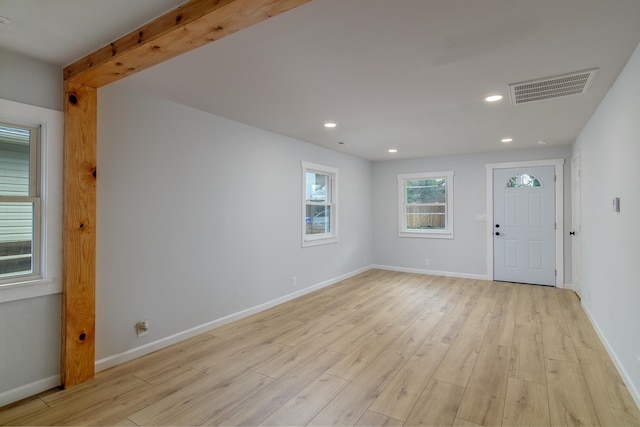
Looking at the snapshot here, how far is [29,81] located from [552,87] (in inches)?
168

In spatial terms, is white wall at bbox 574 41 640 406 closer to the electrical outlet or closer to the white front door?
the white front door

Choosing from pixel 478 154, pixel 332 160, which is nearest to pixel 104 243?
pixel 332 160

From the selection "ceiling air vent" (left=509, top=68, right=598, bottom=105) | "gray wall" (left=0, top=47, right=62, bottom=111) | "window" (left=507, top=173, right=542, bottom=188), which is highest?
"ceiling air vent" (left=509, top=68, right=598, bottom=105)

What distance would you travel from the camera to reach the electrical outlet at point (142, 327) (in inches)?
118

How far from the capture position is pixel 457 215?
21.2ft

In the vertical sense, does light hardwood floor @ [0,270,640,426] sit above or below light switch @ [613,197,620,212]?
below

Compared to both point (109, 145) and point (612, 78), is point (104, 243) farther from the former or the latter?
point (612, 78)

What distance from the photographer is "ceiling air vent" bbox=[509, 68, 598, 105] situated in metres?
2.66

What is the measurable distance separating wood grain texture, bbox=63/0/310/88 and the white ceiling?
77 millimetres

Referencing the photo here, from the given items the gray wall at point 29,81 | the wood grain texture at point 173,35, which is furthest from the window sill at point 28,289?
the wood grain texture at point 173,35

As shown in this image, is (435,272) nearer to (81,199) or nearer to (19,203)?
(81,199)

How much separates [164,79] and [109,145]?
0.76m

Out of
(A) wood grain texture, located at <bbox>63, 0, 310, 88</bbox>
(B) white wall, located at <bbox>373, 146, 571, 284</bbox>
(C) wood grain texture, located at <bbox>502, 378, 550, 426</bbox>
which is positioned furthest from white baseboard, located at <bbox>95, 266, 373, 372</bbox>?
(C) wood grain texture, located at <bbox>502, 378, 550, 426</bbox>

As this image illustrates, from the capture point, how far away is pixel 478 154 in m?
6.24
